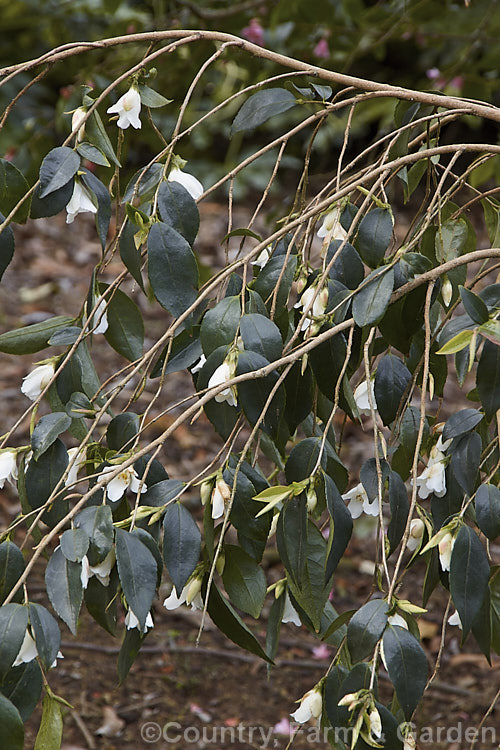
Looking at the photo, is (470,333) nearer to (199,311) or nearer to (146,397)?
(199,311)

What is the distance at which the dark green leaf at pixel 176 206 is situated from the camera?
770 mm

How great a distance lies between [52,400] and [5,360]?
2.60m

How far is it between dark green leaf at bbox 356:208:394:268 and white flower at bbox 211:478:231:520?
27 centimetres

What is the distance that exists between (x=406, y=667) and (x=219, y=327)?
34 centimetres

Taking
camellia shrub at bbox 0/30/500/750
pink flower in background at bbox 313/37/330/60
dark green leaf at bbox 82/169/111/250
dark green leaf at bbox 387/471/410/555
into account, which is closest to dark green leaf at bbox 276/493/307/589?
camellia shrub at bbox 0/30/500/750

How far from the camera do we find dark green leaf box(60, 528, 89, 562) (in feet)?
2.06

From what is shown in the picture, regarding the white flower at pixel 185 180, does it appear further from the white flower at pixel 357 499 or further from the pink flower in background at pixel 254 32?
the pink flower in background at pixel 254 32

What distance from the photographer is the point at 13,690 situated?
641 mm

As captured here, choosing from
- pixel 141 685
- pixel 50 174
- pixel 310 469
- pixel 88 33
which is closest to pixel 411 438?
pixel 310 469

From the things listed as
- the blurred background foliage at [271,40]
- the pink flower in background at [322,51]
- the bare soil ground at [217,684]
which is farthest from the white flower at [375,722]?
the pink flower in background at [322,51]

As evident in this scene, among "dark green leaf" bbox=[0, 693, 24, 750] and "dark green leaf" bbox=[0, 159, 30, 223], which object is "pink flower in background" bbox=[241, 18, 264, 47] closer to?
"dark green leaf" bbox=[0, 159, 30, 223]

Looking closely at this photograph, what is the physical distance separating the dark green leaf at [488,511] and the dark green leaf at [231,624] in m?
0.23

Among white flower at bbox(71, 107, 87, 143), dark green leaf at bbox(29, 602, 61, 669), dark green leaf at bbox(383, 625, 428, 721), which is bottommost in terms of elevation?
dark green leaf at bbox(383, 625, 428, 721)

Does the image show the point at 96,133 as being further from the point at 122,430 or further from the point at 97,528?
the point at 97,528
